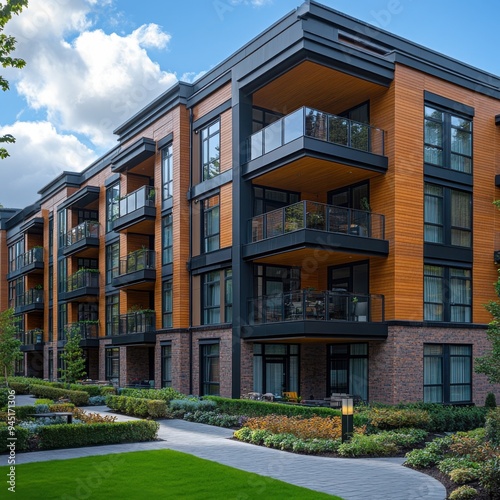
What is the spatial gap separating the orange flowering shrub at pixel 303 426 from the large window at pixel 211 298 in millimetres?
8440

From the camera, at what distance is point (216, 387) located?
25938 mm

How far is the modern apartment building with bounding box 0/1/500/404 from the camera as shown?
22078 mm

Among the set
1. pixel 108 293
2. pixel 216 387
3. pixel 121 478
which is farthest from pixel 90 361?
pixel 121 478

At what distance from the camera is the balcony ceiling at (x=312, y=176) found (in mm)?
22781

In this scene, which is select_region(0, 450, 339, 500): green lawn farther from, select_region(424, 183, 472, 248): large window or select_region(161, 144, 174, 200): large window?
select_region(161, 144, 174, 200): large window

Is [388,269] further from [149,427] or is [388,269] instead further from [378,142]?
[149,427]

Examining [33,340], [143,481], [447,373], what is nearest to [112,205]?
[33,340]

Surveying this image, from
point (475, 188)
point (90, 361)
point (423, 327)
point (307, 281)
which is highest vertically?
point (475, 188)

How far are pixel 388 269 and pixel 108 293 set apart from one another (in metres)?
19.9

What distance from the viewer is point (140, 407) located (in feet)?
75.0

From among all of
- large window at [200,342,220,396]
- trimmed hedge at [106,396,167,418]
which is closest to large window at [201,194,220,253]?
large window at [200,342,220,396]

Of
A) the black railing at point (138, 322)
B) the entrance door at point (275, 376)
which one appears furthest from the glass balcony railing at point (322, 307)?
the black railing at point (138, 322)

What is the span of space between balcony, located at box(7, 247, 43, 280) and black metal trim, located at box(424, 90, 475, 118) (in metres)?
33.8

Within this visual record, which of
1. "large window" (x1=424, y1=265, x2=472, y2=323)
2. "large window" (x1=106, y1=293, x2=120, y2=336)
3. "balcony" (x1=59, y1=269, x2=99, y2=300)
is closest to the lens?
"large window" (x1=424, y1=265, x2=472, y2=323)
